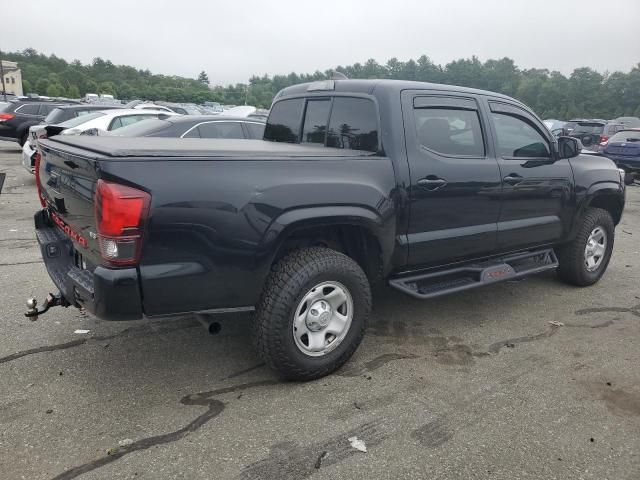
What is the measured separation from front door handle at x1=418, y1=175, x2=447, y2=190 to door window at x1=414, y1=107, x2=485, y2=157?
0.24 m

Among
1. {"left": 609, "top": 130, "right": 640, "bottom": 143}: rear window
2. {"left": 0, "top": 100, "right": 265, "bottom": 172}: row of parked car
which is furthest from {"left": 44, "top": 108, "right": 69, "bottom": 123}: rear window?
{"left": 609, "top": 130, "right": 640, "bottom": 143}: rear window

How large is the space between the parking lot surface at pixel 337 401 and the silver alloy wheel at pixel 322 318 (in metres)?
0.26

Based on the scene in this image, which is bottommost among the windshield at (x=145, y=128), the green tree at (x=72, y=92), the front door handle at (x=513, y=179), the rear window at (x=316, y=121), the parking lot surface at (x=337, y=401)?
the parking lot surface at (x=337, y=401)

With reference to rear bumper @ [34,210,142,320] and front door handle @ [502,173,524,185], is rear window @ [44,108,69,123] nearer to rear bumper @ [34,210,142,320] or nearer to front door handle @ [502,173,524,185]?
rear bumper @ [34,210,142,320]

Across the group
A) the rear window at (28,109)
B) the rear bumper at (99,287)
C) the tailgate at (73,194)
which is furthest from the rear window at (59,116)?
the rear bumper at (99,287)

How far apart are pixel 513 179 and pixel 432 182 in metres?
0.98

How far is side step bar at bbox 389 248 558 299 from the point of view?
3.81m

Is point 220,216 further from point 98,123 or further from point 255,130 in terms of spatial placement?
point 98,123

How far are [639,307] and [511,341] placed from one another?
172 cm

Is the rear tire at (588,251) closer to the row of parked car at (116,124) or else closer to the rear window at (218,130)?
the row of parked car at (116,124)

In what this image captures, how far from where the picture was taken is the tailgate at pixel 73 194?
273 cm

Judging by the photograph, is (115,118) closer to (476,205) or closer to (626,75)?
(476,205)

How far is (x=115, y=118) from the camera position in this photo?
400 inches

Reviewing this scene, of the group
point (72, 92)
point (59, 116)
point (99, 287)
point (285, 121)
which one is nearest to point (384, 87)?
point (285, 121)
